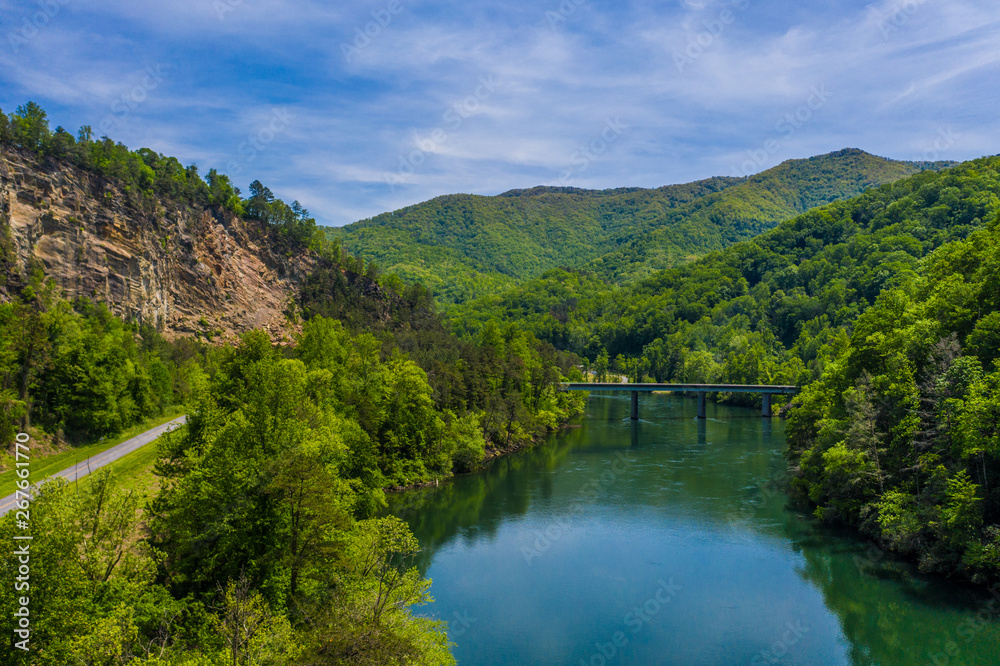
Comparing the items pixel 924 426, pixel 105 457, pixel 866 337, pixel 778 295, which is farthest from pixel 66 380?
pixel 778 295

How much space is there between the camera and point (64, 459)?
1403 inches

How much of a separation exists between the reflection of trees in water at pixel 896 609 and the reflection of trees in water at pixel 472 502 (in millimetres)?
19022

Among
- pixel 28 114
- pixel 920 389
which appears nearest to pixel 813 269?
pixel 920 389

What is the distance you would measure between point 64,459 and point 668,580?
110 ft

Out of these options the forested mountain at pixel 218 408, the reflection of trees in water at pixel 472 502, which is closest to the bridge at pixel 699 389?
the forested mountain at pixel 218 408

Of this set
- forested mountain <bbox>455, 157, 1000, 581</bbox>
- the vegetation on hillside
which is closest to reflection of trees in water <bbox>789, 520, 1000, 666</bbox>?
forested mountain <bbox>455, 157, 1000, 581</bbox>

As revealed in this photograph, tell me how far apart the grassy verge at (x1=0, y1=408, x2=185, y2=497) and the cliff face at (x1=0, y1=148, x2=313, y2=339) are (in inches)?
909

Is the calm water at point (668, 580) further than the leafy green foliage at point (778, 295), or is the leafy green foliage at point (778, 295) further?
the leafy green foliage at point (778, 295)

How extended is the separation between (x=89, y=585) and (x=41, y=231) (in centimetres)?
6384

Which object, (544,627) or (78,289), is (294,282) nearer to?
(78,289)

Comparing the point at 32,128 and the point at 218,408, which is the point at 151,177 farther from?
the point at 218,408

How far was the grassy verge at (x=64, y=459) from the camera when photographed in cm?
2817

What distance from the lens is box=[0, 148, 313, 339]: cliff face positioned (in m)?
65.2

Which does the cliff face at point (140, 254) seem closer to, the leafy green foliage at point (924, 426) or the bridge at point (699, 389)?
the bridge at point (699, 389)
